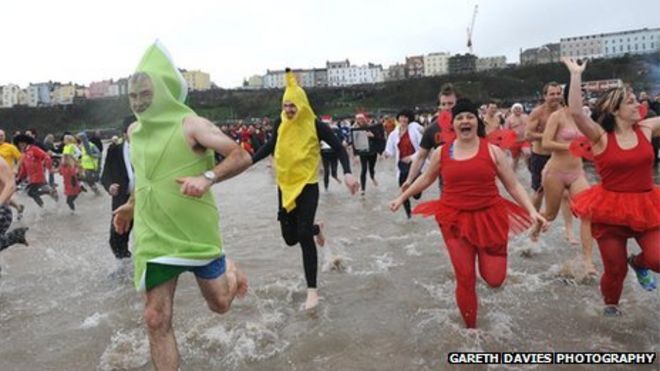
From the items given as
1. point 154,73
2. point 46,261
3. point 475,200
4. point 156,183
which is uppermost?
point 154,73

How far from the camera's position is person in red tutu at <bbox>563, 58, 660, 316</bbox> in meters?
4.22

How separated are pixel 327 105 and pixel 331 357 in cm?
12076

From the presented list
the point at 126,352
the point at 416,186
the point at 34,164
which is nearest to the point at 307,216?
the point at 416,186

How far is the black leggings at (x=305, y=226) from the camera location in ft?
17.6

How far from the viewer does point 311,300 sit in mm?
5258

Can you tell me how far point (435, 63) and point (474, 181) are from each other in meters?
185

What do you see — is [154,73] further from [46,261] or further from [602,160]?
[46,261]

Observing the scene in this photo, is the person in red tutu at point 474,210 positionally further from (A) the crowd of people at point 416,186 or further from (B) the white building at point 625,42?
(B) the white building at point 625,42

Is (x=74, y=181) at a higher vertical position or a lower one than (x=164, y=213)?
lower

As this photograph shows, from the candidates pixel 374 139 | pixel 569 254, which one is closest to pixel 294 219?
pixel 569 254

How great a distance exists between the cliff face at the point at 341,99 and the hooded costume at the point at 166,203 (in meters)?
99.6

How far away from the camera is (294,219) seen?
5574 millimetres

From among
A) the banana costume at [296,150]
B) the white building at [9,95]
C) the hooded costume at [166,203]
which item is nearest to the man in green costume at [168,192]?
the hooded costume at [166,203]

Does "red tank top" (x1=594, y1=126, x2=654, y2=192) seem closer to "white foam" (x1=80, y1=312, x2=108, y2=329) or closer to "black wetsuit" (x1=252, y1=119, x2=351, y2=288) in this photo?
"black wetsuit" (x1=252, y1=119, x2=351, y2=288)
